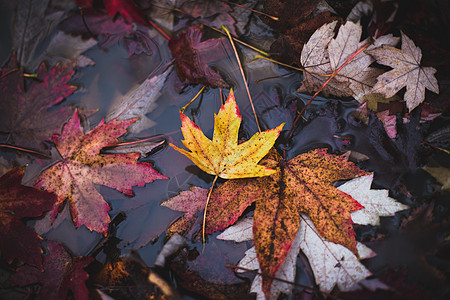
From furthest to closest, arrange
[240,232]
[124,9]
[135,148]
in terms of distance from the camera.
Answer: [124,9] → [135,148] → [240,232]

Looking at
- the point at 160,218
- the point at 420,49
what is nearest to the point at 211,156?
the point at 160,218

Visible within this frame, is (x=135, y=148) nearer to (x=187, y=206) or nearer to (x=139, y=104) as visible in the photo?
(x=139, y=104)

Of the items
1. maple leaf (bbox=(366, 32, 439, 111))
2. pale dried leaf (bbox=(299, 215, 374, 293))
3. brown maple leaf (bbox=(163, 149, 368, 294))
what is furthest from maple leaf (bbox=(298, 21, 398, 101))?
pale dried leaf (bbox=(299, 215, 374, 293))

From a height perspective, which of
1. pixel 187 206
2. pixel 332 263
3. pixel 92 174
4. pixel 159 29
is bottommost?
pixel 332 263

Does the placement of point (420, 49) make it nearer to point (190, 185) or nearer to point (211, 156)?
point (211, 156)

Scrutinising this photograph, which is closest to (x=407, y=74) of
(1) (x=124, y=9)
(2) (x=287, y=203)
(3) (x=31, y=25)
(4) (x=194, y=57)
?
(2) (x=287, y=203)

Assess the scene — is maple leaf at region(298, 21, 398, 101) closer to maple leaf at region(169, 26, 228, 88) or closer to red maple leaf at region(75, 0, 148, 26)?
maple leaf at region(169, 26, 228, 88)
